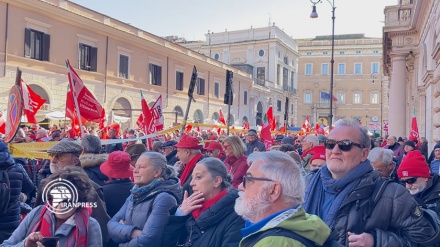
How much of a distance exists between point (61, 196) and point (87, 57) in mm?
24327

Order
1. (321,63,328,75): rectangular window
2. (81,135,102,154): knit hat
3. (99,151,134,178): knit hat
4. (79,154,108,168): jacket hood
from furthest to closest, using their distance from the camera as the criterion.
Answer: (321,63,328,75): rectangular window, (81,135,102,154): knit hat, (79,154,108,168): jacket hood, (99,151,134,178): knit hat

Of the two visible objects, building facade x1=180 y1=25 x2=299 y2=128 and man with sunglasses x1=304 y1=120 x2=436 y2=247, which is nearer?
man with sunglasses x1=304 y1=120 x2=436 y2=247

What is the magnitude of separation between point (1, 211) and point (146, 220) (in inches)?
51.2

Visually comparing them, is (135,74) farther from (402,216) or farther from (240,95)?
(402,216)

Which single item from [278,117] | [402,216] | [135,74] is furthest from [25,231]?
[278,117]

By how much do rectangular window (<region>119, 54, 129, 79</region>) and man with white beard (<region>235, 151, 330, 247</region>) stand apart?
89.4ft

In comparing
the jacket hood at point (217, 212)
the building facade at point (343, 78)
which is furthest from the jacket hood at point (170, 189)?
the building facade at point (343, 78)

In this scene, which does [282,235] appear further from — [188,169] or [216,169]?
[188,169]

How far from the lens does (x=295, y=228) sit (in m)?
1.93

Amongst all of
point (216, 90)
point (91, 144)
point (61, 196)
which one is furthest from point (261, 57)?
point (61, 196)

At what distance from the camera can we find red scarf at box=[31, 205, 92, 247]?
293cm

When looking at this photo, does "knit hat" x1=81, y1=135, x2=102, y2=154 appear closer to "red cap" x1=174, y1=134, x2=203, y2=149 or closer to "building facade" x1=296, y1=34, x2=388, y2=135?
"red cap" x1=174, y1=134, x2=203, y2=149

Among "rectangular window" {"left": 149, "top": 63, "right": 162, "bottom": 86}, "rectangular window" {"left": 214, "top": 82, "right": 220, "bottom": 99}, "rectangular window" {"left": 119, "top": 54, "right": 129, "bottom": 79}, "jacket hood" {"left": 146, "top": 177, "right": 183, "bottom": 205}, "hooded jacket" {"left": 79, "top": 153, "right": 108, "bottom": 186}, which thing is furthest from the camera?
"rectangular window" {"left": 214, "top": 82, "right": 220, "bottom": 99}

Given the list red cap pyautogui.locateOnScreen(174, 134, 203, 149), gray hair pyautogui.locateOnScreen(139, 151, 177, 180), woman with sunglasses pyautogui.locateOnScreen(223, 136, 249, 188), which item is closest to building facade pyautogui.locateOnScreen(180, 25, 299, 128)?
woman with sunglasses pyautogui.locateOnScreen(223, 136, 249, 188)
